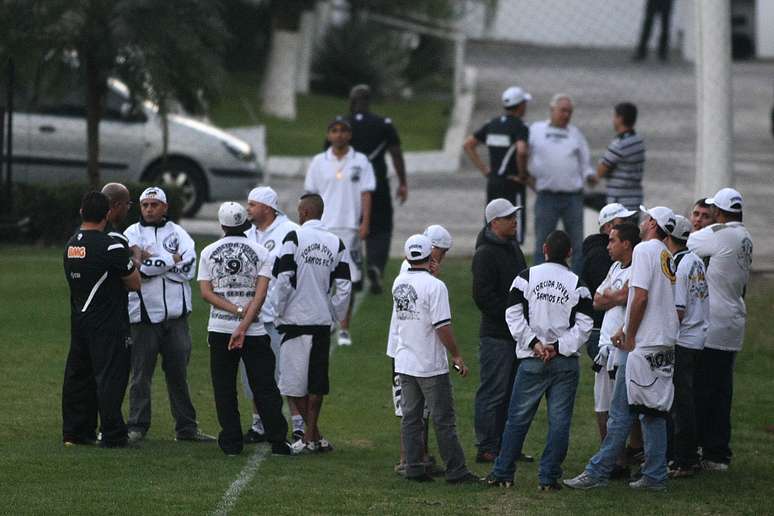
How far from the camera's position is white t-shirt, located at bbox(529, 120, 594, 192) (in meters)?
15.5

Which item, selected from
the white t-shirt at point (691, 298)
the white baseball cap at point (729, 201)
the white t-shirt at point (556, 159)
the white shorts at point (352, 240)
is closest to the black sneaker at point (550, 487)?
the white t-shirt at point (691, 298)

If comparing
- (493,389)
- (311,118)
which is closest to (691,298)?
(493,389)

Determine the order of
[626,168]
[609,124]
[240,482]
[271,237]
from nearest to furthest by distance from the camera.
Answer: [240,482], [271,237], [626,168], [609,124]

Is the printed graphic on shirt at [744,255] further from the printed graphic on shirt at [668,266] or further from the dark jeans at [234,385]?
the dark jeans at [234,385]

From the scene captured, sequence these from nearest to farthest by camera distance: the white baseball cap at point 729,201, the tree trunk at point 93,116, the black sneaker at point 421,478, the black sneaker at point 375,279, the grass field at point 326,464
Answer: the grass field at point 326,464 < the black sneaker at point 421,478 < the white baseball cap at point 729,201 < the black sneaker at point 375,279 < the tree trunk at point 93,116

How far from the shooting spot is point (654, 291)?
9.28m

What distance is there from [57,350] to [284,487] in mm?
4905

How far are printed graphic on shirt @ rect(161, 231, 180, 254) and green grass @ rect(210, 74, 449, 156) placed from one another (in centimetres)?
1732

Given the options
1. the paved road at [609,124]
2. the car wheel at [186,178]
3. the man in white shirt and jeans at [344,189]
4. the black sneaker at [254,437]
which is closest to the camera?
the black sneaker at [254,437]

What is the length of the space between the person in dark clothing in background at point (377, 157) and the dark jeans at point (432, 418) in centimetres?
588

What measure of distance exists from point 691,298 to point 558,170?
5.78 meters

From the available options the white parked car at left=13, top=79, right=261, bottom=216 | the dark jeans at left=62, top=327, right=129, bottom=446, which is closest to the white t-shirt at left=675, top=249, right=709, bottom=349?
the dark jeans at left=62, top=327, right=129, bottom=446

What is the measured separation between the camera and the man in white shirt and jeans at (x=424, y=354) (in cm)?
936

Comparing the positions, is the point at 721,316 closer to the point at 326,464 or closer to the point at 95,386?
the point at 326,464
